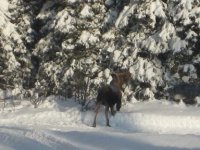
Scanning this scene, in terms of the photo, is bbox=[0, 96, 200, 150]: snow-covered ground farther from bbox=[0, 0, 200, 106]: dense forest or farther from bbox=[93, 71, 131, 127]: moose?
bbox=[0, 0, 200, 106]: dense forest

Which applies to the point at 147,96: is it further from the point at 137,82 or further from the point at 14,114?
the point at 14,114

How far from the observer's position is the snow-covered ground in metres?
12.8

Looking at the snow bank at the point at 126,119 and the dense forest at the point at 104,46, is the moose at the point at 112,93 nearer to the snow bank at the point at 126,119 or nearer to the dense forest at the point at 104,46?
the snow bank at the point at 126,119

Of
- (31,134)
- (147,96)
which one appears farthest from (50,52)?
(31,134)

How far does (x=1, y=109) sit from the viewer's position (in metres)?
21.4

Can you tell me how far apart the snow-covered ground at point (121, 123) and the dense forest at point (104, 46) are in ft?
3.24

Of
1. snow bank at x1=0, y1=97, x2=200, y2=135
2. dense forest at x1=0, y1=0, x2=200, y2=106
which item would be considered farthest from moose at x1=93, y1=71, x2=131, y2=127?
dense forest at x1=0, y1=0, x2=200, y2=106

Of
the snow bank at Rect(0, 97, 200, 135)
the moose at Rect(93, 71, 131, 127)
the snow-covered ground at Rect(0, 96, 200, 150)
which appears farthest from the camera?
the snow bank at Rect(0, 97, 200, 135)

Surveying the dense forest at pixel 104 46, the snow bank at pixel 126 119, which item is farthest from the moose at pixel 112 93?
the dense forest at pixel 104 46

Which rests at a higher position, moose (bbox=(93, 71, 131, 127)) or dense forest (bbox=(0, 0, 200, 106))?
Result: dense forest (bbox=(0, 0, 200, 106))

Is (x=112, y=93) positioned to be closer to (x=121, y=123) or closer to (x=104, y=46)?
(x=121, y=123)

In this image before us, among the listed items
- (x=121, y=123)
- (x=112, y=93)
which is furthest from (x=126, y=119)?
(x=112, y=93)

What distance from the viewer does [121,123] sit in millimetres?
19297

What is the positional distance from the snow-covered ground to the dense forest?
0.99 meters
